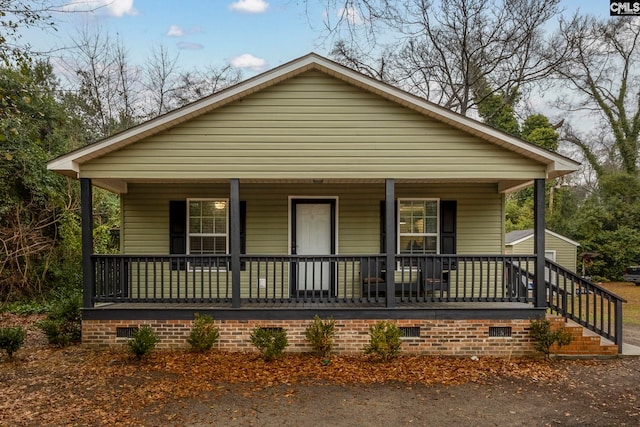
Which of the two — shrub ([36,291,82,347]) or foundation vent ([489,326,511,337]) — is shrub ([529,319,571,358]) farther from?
shrub ([36,291,82,347])

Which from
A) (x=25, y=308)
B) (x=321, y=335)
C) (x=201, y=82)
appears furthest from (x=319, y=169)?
(x=201, y=82)

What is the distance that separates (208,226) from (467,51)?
15.4m

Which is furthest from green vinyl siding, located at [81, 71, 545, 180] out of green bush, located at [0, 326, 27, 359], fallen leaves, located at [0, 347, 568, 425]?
fallen leaves, located at [0, 347, 568, 425]

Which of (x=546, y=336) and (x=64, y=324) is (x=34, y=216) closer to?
(x=64, y=324)

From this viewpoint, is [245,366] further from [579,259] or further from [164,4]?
[579,259]

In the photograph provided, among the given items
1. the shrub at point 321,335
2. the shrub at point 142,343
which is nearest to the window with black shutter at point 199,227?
the shrub at point 142,343

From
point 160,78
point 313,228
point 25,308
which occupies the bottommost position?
point 25,308

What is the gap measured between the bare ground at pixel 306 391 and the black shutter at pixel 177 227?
7.93ft

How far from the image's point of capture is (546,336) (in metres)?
6.80

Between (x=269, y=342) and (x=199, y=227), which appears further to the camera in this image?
(x=199, y=227)

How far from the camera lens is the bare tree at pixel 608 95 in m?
22.4

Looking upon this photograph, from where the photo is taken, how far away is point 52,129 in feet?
44.7

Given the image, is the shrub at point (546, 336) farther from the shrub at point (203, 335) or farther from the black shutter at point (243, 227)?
the black shutter at point (243, 227)

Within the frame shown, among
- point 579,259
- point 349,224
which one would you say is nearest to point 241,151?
point 349,224
